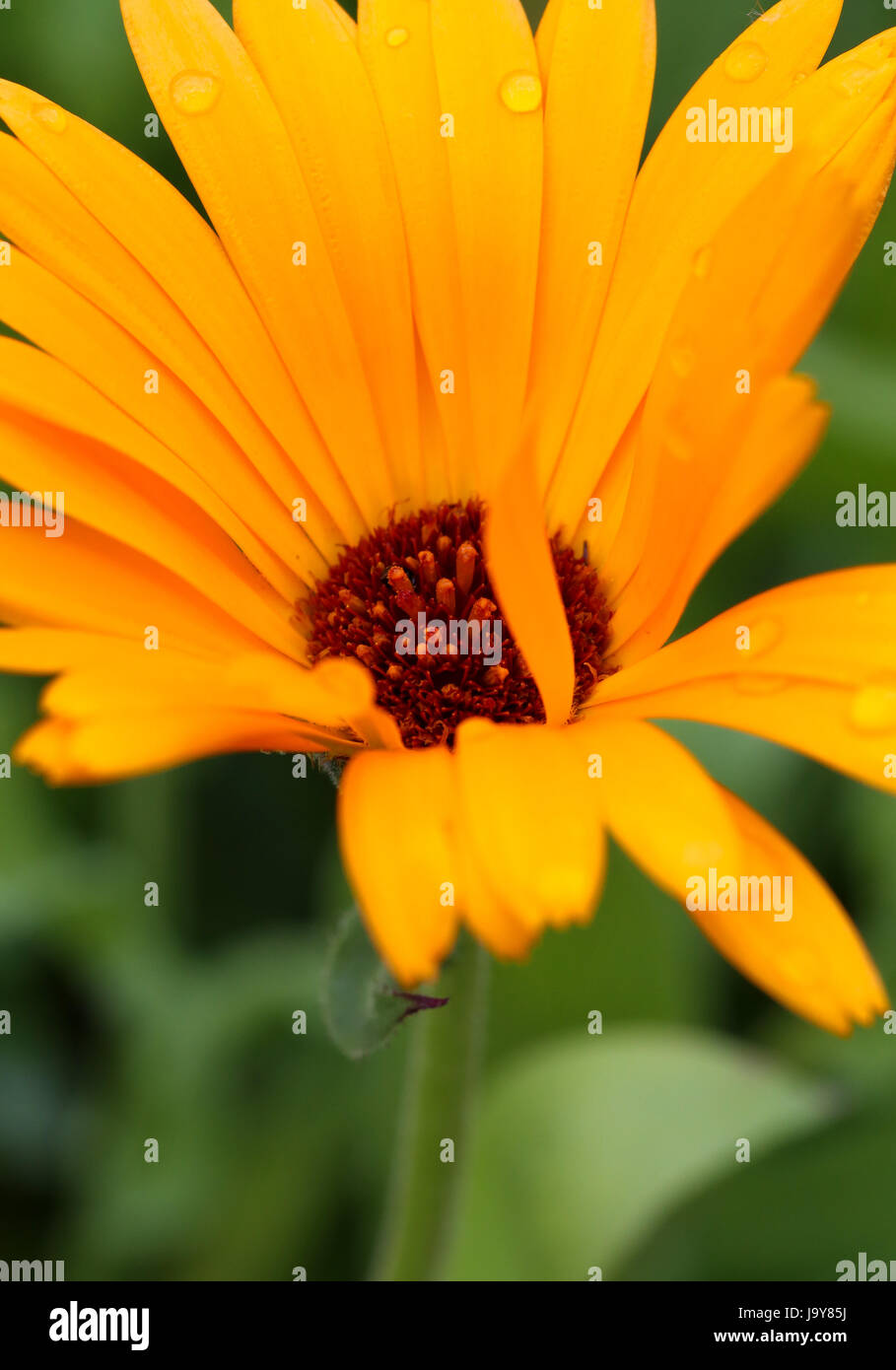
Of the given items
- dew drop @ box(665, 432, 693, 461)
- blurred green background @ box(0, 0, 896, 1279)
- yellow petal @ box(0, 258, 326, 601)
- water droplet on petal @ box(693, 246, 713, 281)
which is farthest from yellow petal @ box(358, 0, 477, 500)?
blurred green background @ box(0, 0, 896, 1279)

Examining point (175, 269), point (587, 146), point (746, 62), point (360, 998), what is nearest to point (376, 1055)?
point (360, 998)

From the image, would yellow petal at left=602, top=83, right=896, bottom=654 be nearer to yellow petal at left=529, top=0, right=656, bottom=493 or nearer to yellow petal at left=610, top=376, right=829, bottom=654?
yellow petal at left=610, top=376, right=829, bottom=654

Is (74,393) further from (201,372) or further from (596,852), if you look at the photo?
(596,852)

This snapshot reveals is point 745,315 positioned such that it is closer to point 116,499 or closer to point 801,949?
point 801,949

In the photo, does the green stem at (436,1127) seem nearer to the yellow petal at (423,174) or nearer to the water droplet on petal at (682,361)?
the water droplet on petal at (682,361)

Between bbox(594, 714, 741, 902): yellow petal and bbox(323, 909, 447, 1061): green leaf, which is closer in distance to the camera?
bbox(594, 714, 741, 902): yellow petal

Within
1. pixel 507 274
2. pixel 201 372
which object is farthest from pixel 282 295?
pixel 507 274

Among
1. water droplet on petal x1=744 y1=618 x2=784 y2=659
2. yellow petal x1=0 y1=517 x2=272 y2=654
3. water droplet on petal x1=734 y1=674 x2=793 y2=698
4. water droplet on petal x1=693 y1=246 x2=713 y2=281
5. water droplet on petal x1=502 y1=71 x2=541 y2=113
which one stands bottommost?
water droplet on petal x1=734 y1=674 x2=793 y2=698
